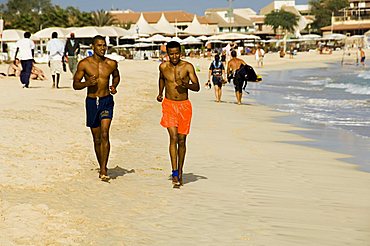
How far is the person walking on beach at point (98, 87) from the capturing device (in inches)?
270

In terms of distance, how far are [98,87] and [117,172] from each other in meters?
1.15

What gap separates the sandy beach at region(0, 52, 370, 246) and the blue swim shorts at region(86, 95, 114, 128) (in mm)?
644

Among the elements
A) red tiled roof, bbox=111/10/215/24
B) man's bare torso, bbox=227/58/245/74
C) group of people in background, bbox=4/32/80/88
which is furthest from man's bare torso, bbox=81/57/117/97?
red tiled roof, bbox=111/10/215/24

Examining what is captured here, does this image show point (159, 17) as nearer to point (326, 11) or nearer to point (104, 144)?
point (326, 11)

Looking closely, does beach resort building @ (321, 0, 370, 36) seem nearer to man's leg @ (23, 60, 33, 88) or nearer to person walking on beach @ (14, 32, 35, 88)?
man's leg @ (23, 60, 33, 88)

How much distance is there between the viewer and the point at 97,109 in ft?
22.6

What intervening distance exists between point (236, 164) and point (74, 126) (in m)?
3.51

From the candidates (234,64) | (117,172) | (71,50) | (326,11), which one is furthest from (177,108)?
(326,11)

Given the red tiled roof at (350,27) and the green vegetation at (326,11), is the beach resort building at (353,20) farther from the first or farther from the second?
the green vegetation at (326,11)

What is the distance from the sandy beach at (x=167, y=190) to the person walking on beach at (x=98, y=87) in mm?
575

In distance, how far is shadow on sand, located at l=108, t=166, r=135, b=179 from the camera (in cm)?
739

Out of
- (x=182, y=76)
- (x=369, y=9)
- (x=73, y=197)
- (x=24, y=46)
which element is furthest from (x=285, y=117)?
(x=369, y=9)

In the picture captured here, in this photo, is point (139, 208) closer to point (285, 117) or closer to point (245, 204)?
point (245, 204)

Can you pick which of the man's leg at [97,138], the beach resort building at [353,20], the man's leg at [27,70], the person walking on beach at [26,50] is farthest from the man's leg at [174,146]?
the beach resort building at [353,20]
